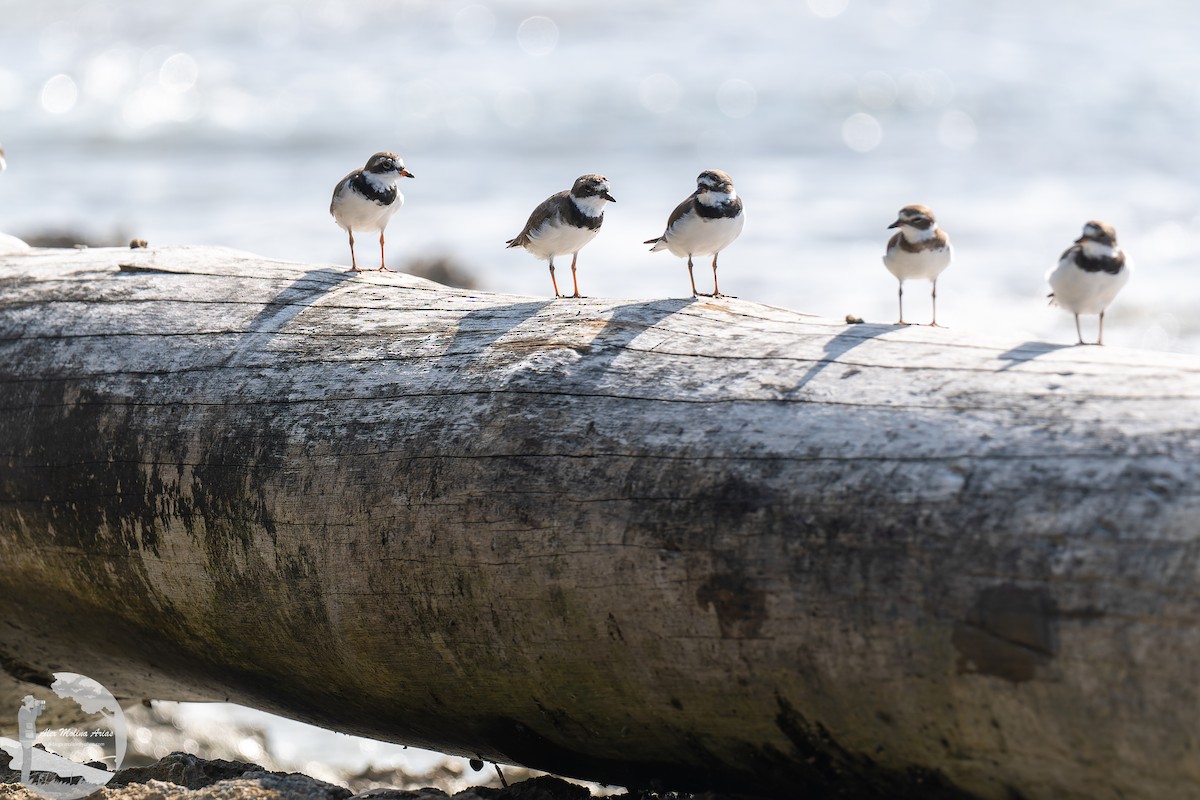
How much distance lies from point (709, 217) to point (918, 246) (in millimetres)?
740

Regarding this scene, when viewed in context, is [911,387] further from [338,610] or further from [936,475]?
[338,610]

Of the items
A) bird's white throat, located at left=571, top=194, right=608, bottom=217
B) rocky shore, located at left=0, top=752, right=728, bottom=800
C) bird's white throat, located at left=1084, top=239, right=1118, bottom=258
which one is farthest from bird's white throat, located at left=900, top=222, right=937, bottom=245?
rocky shore, located at left=0, top=752, right=728, bottom=800

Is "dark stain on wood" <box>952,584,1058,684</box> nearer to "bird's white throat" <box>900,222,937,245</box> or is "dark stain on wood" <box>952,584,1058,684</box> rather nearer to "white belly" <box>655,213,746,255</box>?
"bird's white throat" <box>900,222,937,245</box>

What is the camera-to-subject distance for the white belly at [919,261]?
4.32m

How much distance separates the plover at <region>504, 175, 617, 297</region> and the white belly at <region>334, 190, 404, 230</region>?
0.83m

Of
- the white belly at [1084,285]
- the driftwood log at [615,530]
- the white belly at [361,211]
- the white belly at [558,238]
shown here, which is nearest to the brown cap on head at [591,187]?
the white belly at [558,238]

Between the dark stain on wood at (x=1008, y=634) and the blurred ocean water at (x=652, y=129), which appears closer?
the dark stain on wood at (x=1008, y=634)

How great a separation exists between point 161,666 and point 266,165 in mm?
13394

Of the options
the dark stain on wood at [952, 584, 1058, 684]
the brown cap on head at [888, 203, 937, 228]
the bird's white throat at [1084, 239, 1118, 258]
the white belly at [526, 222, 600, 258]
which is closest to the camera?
the dark stain on wood at [952, 584, 1058, 684]

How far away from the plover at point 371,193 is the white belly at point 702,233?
1337 mm

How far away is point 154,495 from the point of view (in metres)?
3.61

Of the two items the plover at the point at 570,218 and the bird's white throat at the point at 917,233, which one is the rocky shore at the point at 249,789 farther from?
the bird's white throat at the point at 917,233

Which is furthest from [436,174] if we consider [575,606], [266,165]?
[575,606]

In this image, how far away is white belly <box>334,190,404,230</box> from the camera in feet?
17.4
